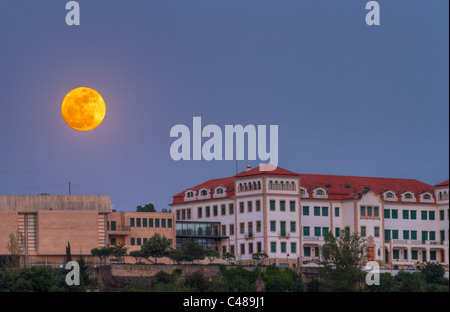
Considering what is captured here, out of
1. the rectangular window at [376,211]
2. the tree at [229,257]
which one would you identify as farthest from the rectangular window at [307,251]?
the tree at [229,257]

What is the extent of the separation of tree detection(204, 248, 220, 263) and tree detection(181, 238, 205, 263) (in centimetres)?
61

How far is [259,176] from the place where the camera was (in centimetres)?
16625

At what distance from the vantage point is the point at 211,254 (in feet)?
512

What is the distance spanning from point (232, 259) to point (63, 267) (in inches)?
898

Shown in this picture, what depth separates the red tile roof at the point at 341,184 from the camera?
171000 millimetres

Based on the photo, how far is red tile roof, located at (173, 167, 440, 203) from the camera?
561 feet

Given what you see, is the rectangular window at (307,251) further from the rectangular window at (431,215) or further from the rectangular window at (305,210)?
the rectangular window at (431,215)

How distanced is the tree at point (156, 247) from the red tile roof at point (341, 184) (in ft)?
61.6

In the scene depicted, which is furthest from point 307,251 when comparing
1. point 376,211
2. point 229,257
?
point 229,257

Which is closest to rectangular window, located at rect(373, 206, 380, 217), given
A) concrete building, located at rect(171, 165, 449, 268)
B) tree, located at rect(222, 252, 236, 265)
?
concrete building, located at rect(171, 165, 449, 268)

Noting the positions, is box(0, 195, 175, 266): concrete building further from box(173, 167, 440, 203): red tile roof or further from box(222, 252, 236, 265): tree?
box(173, 167, 440, 203): red tile roof

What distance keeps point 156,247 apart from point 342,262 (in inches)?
812

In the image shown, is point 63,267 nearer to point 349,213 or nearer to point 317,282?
point 317,282
